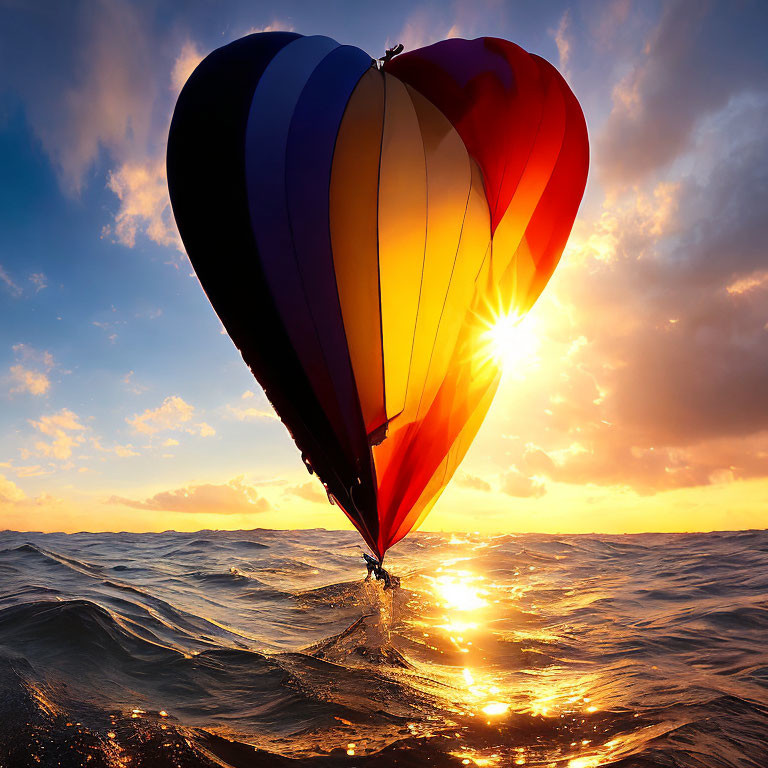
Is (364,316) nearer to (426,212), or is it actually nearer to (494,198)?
(426,212)

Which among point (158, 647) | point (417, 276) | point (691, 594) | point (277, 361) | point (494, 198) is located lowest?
point (691, 594)

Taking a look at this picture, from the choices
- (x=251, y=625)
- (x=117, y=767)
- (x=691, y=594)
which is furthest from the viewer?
(x=691, y=594)

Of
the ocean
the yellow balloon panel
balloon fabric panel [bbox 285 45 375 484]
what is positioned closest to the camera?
the ocean

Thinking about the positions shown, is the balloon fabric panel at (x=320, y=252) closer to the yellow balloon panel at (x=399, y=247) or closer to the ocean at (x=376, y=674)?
the yellow balloon panel at (x=399, y=247)

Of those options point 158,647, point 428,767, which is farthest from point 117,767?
point 158,647

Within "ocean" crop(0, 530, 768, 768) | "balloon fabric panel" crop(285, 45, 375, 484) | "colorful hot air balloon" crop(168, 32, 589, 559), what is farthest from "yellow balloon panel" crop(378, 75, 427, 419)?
"ocean" crop(0, 530, 768, 768)

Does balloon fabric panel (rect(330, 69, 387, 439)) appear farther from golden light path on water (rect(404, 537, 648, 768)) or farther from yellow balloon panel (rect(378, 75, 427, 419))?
golden light path on water (rect(404, 537, 648, 768))

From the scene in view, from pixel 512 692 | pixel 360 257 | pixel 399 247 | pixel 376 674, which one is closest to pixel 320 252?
pixel 360 257
